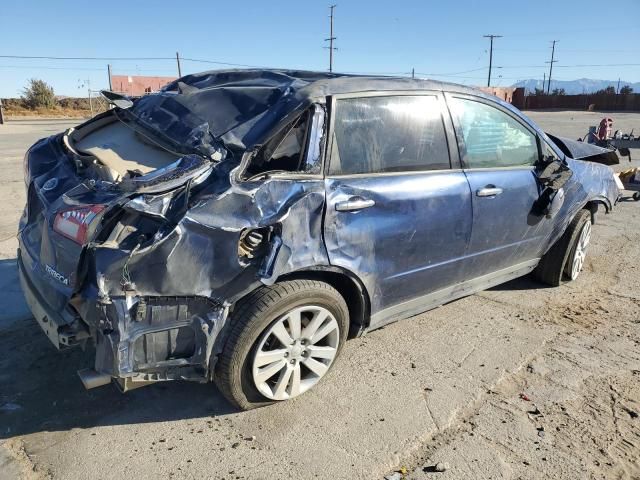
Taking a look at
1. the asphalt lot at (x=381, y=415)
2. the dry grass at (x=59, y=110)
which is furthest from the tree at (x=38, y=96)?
the asphalt lot at (x=381, y=415)

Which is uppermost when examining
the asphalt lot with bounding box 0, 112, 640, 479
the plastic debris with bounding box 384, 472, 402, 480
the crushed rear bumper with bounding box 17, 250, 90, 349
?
the crushed rear bumper with bounding box 17, 250, 90, 349

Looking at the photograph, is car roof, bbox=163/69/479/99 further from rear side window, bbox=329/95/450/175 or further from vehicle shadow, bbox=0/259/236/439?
vehicle shadow, bbox=0/259/236/439

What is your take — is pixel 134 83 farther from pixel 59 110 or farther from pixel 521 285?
pixel 521 285

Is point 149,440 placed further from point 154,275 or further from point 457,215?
point 457,215

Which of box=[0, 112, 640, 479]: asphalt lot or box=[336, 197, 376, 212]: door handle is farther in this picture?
box=[336, 197, 376, 212]: door handle

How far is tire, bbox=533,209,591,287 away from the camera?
478 cm

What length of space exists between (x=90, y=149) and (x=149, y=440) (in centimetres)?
185

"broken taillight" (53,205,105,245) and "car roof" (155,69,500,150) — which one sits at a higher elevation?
"car roof" (155,69,500,150)

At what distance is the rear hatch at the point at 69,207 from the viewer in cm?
250

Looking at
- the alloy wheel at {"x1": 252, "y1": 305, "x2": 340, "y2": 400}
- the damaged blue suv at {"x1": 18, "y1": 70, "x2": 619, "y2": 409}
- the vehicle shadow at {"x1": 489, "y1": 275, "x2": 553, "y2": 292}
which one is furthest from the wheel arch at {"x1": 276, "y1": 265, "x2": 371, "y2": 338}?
the vehicle shadow at {"x1": 489, "y1": 275, "x2": 553, "y2": 292}

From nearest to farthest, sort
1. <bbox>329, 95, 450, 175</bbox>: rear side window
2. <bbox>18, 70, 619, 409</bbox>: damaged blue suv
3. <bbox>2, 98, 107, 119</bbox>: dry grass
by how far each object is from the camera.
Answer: <bbox>18, 70, 619, 409</bbox>: damaged blue suv → <bbox>329, 95, 450, 175</bbox>: rear side window → <bbox>2, 98, 107, 119</bbox>: dry grass

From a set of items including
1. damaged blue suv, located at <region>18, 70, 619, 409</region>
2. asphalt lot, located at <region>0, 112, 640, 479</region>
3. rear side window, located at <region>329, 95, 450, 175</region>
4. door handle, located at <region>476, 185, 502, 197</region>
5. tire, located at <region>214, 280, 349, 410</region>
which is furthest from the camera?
door handle, located at <region>476, 185, 502, 197</region>

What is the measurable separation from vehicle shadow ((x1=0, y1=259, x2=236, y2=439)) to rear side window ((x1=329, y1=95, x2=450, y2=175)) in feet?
5.22

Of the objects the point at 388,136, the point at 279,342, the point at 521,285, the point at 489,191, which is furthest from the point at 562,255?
the point at 279,342
